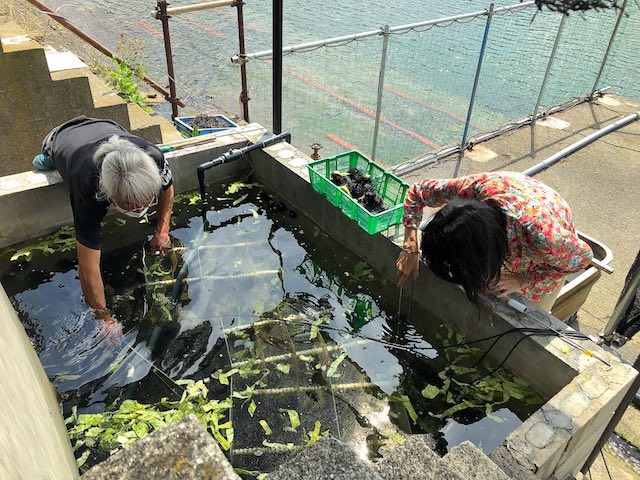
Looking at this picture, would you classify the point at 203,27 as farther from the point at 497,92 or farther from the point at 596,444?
the point at 596,444

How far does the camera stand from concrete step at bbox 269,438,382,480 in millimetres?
1566

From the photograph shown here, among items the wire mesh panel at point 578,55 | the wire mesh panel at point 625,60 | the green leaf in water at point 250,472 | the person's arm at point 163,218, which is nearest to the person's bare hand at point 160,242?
the person's arm at point 163,218

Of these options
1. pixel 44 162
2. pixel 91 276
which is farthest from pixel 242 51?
pixel 91 276

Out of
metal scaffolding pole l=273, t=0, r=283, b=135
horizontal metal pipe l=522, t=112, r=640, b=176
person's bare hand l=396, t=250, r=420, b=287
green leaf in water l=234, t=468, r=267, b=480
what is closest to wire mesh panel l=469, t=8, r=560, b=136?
horizontal metal pipe l=522, t=112, r=640, b=176

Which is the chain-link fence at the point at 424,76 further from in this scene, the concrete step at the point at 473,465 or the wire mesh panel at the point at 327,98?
the concrete step at the point at 473,465

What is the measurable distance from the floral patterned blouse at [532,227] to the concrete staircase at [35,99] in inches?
174

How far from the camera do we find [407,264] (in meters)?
3.76

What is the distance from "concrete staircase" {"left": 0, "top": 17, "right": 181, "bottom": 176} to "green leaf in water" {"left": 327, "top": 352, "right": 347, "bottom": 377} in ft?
13.4

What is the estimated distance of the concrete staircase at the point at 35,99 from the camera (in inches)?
199

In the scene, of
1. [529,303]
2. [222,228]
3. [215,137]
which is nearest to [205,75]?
[215,137]

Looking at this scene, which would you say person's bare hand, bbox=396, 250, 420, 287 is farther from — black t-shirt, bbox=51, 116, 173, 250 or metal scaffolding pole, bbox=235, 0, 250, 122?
metal scaffolding pole, bbox=235, 0, 250, 122

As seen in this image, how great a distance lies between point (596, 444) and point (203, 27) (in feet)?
47.2

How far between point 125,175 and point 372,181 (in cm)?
230

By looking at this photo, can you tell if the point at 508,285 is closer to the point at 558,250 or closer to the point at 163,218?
the point at 558,250
